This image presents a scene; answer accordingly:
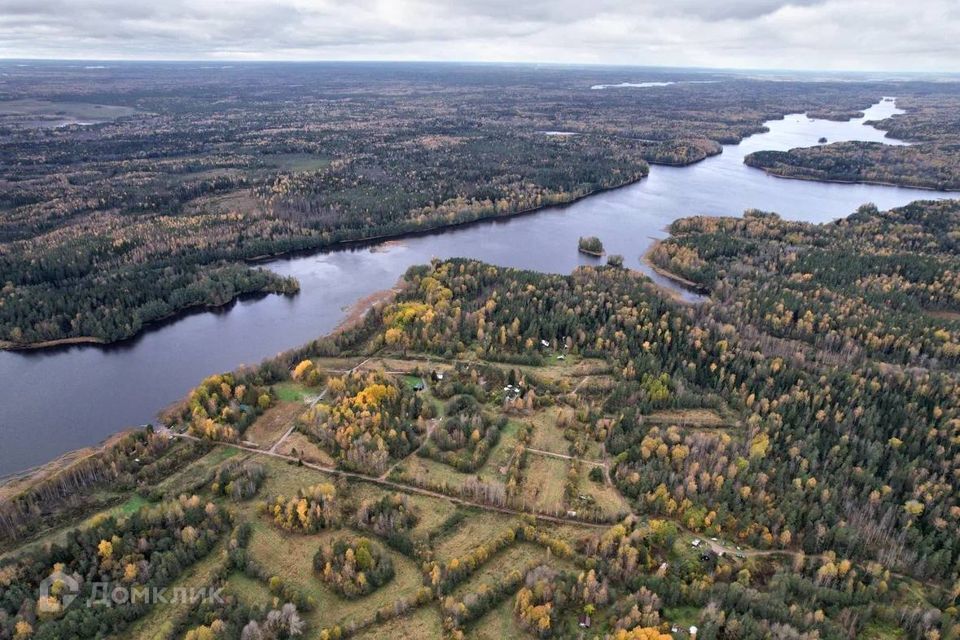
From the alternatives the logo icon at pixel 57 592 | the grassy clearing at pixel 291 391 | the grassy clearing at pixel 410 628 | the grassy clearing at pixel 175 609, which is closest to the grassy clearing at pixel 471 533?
the grassy clearing at pixel 410 628

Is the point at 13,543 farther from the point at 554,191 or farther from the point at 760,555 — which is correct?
the point at 554,191

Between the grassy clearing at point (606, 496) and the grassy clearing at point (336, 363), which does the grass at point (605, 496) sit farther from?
the grassy clearing at point (336, 363)

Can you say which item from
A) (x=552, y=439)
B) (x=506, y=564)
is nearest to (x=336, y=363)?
(x=552, y=439)

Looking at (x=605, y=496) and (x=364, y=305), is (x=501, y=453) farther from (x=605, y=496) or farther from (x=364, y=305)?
(x=364, y=305)

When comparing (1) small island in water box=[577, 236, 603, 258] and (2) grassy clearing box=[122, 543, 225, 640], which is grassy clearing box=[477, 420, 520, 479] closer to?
(2) grassy clearing box=[122, 543, 225, 640]

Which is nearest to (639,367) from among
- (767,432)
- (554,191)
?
(767,432)

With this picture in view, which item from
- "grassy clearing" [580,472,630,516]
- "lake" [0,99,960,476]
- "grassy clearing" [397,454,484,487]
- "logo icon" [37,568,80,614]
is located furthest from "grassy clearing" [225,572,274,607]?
"lake" [0,99,960,476]
